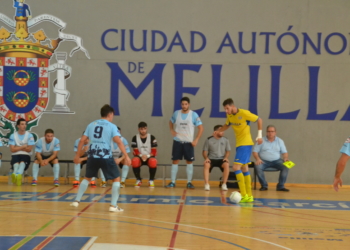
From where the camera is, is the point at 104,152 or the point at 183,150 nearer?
the point at 104,152

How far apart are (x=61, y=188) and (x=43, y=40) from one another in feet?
13.4

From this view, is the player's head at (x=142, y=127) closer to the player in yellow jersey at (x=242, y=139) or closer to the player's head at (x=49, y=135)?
the player's head at (x=49, y=135)

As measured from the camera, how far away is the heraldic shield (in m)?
12.2

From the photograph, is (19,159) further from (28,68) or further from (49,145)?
(28,68)

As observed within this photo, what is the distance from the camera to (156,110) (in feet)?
40.3

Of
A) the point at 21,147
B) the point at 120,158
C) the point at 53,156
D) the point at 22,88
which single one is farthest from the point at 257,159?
the point at 22,88

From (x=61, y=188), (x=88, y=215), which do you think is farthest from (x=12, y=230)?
(x=61, y=188)

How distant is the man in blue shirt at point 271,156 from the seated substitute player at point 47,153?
4593mm

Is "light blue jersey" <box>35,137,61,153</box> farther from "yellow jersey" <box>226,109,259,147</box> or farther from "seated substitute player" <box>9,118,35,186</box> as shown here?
"yellow jersey" <box>226,109,259,147</box>

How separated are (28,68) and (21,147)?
2.16 metres

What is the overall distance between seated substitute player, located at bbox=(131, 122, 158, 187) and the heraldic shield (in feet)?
9.01

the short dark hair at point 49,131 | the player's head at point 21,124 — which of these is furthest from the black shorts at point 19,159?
the short dark hair at point 49,131

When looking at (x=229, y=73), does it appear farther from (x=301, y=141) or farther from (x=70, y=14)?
(x=70, y=14)

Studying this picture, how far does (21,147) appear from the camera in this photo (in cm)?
1128
